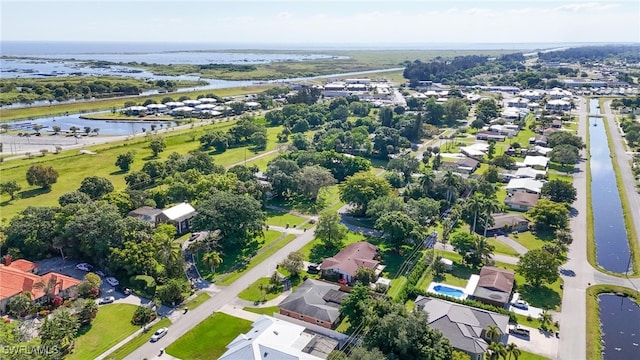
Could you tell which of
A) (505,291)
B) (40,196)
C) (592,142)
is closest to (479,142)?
(592,142)

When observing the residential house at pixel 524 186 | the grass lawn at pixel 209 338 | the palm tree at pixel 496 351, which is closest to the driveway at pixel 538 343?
the palm tree at pixel 496 351

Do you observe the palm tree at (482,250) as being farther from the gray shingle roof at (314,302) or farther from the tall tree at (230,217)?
the tall tree at (230,217)

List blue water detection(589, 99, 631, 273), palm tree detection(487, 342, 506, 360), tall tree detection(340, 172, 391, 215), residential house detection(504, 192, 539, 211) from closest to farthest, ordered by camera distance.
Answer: palm tree detection(487, 342, 506, 360)
blue water detection(589, 99, 631, 273)
tall tree detection(340, 172, 391, 215)
residential house detection(504, 192, 539, 211)

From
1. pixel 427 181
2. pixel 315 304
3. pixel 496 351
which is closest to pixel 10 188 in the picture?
pixel 315 304

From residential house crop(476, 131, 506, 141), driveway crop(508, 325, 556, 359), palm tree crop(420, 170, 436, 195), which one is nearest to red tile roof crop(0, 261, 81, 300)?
driveway crop(508, 325, 556, 359)

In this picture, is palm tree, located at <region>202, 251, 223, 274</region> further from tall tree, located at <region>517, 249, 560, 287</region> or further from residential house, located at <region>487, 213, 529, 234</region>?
residential house, located at <region>487, 213, 529, 234</region>

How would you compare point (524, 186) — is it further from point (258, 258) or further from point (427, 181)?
point (258, 258)

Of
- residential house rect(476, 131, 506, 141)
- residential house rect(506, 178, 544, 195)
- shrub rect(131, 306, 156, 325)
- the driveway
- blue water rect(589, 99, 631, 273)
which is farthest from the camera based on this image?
residential house rect(476, 131, 506, 141)
